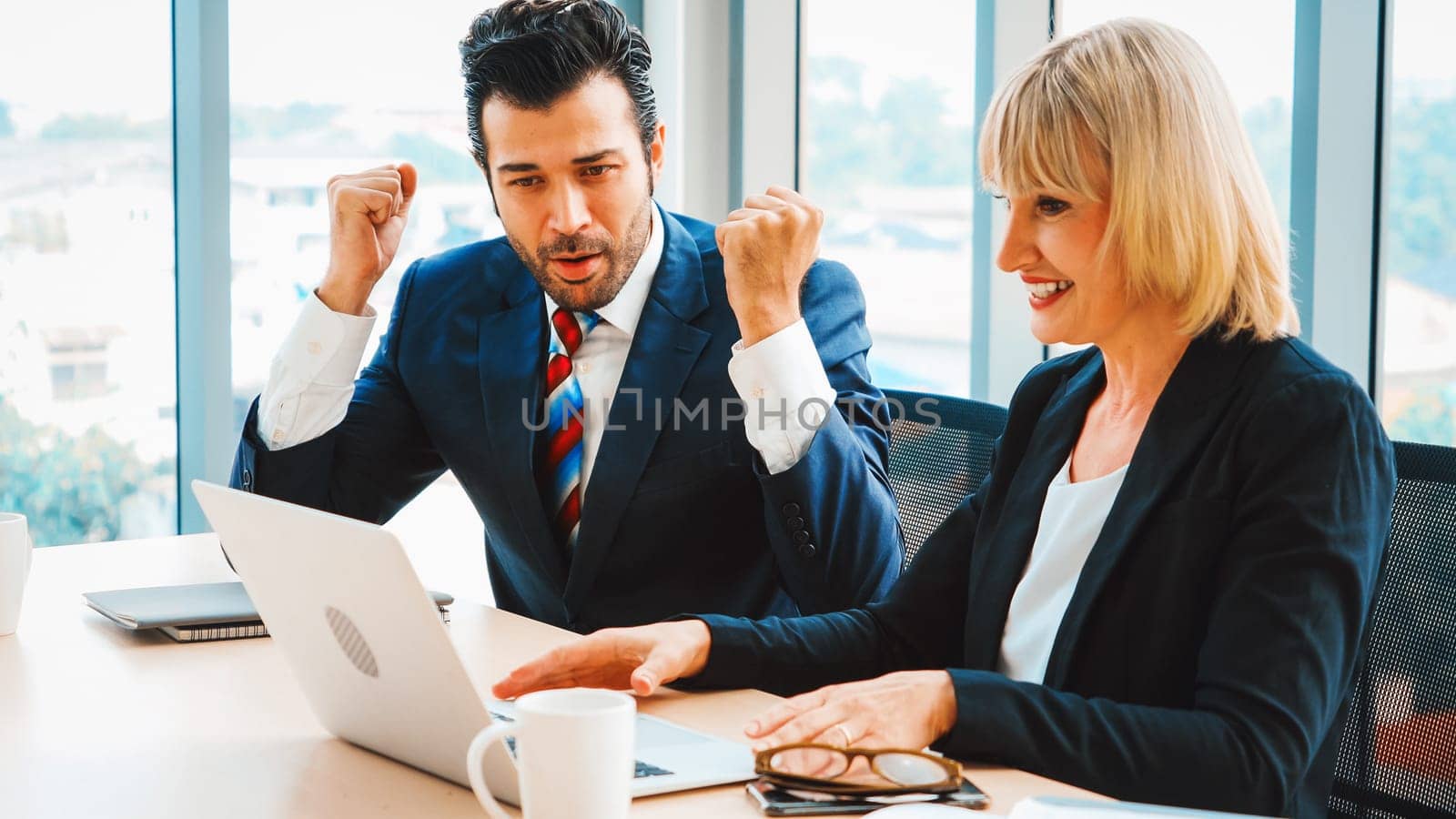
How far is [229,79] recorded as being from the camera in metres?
3.20

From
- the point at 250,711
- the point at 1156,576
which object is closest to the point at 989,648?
the point at 1156,576

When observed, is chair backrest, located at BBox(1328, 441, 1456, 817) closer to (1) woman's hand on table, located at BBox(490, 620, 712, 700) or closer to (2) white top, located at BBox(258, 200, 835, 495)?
(1) woman's hand on table, located at BBox(490, 620, 712, 700)

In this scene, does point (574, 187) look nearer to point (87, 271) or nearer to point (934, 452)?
point (934, 452)

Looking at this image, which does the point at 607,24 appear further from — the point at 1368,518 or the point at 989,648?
the point at 1368,518

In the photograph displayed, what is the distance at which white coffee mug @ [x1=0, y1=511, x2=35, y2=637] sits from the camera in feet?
5.05

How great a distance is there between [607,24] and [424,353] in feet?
1.83

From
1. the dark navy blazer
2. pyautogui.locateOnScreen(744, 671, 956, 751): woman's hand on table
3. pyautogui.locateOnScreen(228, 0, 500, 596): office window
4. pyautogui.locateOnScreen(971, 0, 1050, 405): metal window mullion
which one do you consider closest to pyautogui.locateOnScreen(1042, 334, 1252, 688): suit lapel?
the dark navy blazer

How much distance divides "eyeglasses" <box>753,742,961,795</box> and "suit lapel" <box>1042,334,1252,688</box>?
12.2 inches

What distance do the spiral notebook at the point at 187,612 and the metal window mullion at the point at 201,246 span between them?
A: 5.24ft

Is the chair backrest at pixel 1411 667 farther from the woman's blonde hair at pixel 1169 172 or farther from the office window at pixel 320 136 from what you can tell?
the office window at pixel 320 136

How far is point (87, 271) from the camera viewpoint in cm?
306

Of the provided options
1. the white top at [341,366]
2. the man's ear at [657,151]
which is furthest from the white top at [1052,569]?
the man's ear at [657,151]

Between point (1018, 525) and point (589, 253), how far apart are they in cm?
76

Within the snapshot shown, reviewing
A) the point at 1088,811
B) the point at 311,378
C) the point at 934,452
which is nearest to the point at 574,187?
the point at 311,378
